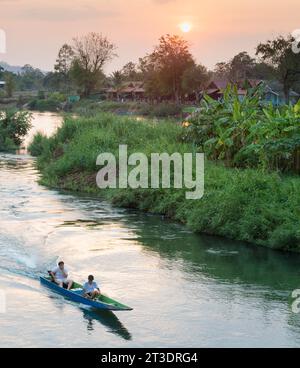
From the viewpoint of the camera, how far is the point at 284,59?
192ft

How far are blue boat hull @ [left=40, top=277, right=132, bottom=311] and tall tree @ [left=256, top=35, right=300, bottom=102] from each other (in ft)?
156

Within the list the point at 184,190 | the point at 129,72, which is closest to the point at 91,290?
the point at 184,190

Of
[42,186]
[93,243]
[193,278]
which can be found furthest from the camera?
[42,186]

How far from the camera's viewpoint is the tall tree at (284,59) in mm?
58375

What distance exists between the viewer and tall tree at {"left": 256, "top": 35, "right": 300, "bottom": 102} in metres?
58.4

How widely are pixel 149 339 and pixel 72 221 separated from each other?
1026 cm

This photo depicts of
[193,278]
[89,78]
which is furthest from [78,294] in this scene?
[89,78]

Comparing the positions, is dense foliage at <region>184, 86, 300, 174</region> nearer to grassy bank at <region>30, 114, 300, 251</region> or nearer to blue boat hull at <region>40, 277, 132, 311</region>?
grassy bank at <region>30, 114, 300, 251</region>

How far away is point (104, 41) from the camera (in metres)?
102

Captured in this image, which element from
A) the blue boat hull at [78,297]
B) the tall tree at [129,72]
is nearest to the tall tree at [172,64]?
the tall tree at [129,72]

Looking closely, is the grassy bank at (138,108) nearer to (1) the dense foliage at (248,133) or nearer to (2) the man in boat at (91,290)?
(1) the dense foliage at (248,133)

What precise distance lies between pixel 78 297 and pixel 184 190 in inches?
345

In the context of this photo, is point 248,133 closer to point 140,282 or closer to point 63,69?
point 140,282
